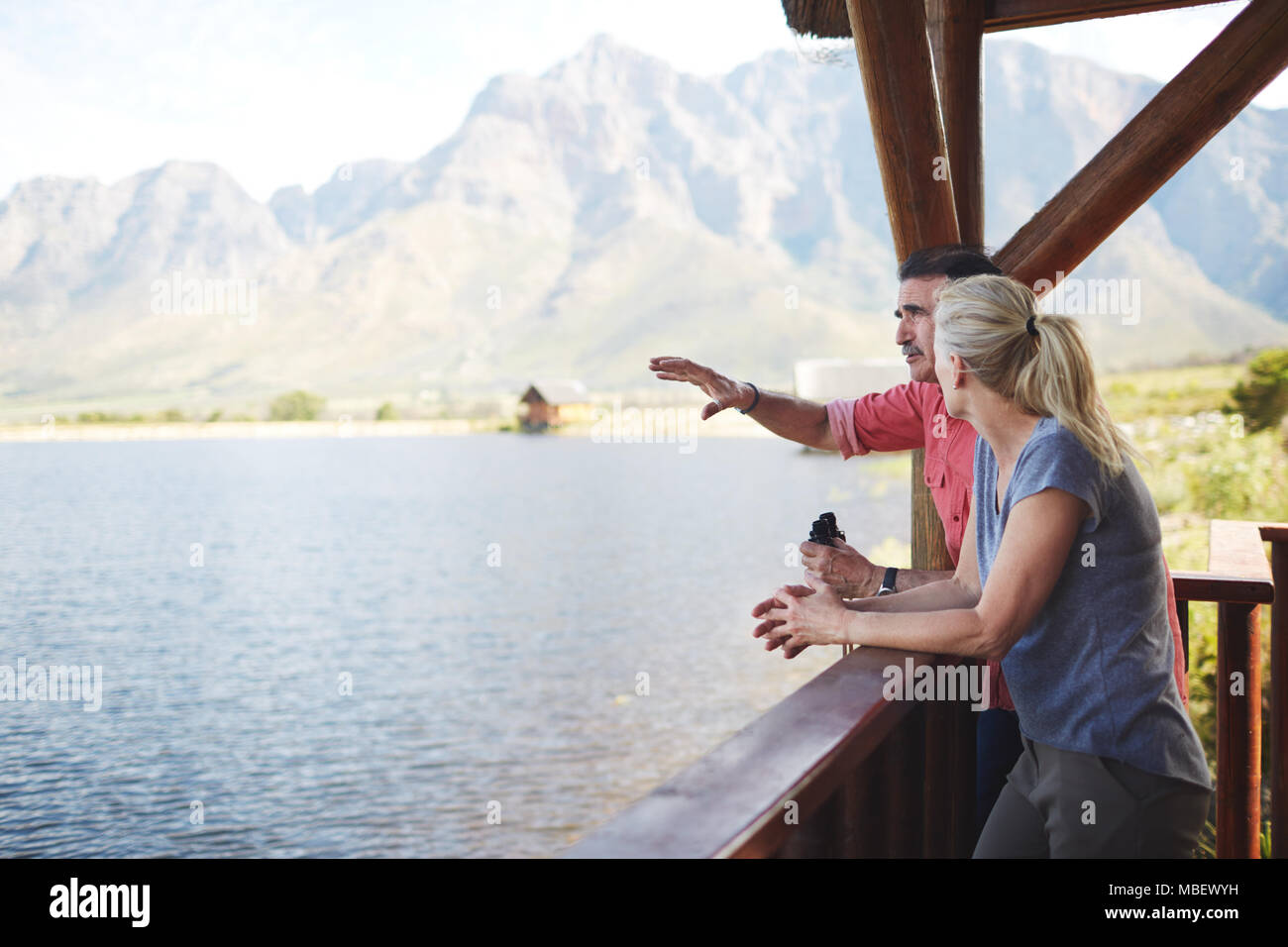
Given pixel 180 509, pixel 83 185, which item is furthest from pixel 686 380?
pixel 83 185

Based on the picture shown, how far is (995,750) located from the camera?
1.88 m

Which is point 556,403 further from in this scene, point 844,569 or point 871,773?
point 871,773

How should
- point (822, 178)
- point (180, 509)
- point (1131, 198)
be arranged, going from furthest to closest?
point (822, 178) < point (180, 509) < point (1131, 198)

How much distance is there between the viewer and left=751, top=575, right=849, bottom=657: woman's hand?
5.45 ft

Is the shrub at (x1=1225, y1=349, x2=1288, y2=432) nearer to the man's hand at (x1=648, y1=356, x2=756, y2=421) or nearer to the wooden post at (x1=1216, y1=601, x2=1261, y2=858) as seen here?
the wooden post at (x1=1216, y1=601, x2=1261, y2=858)

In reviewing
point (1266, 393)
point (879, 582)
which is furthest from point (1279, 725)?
point (1266, 393)

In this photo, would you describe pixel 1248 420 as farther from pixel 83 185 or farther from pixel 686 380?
pixel 83 185

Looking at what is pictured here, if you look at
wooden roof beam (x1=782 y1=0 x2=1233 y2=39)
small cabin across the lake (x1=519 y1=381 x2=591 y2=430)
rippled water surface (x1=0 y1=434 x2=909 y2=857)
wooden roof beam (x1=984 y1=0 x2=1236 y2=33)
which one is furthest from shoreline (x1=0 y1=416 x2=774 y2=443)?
wooden roof beam (x1=984 y1=0 x2=1236 y2=33)

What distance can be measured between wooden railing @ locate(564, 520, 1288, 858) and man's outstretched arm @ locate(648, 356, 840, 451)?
0.87 m

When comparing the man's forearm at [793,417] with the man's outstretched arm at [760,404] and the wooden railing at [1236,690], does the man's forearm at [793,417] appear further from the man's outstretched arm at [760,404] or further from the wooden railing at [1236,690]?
the wooden railing at [1236,690]

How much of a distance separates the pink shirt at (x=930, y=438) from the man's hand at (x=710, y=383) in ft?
0.72

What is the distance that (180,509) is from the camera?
136ft

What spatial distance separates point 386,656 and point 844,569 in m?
18.4
